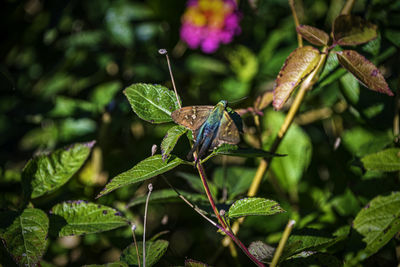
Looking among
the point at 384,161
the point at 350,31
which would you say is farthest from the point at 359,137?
the point at 350,31

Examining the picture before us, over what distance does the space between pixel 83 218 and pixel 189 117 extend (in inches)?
11.8

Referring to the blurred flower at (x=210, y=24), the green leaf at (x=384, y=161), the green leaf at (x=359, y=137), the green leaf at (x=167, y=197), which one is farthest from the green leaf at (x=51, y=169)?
the blurred flower at (x=210, y=24)

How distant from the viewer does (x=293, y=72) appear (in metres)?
0.65

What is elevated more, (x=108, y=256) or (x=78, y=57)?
(x=78, y=57)

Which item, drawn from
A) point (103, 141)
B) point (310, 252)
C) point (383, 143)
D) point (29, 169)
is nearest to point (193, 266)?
point (310, 252)

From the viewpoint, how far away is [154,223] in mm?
1226

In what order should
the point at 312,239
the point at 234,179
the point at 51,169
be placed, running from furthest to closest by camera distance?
the point at 234,179 → the point at 51,169 → the point at 312,239

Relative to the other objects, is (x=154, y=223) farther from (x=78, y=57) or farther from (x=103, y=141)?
(x=78, y=57)

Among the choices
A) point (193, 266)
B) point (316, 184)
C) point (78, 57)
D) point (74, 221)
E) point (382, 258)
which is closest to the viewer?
point (193, 266)

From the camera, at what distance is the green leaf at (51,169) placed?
754mm

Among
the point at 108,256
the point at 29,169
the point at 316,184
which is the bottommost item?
the point at 108,256

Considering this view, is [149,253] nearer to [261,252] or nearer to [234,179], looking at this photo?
[261,252]

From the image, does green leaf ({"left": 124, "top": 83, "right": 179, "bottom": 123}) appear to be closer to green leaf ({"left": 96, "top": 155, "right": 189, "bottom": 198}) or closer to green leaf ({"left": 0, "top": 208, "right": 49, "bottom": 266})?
green leaf ({"left": 96, "top": 155, "right": 189, "bottom": 198})

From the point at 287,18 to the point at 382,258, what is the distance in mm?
1019
